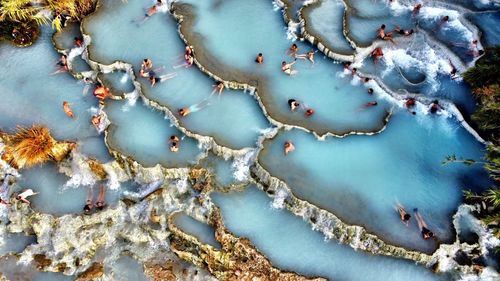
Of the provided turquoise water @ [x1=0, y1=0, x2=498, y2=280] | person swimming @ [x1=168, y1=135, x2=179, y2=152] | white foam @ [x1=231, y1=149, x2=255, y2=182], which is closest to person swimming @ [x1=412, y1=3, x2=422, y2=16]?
turquoise water @ [x1=0, y1=0, x2=498, y2=280]

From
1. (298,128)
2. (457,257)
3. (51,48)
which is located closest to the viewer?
(457,257)

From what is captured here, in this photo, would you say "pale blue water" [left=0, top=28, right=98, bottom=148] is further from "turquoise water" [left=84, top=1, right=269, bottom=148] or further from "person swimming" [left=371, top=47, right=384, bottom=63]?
"person swimming" [left=371, top=47, right=384, bottom=63]

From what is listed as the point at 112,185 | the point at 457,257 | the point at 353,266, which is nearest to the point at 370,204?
the point at 353,266

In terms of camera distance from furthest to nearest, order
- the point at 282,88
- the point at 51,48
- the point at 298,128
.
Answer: the point at 51,48, the point at 282,88, the point at 298,128

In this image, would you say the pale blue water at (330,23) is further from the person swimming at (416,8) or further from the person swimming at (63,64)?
the person swimming at (63,64)

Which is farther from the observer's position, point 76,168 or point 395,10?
point 395,10

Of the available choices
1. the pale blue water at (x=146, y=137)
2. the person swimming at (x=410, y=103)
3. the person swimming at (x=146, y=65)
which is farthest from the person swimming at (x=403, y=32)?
the person swimming at (x=146, y=65)

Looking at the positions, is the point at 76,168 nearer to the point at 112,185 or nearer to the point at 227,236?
the point at 112,185
